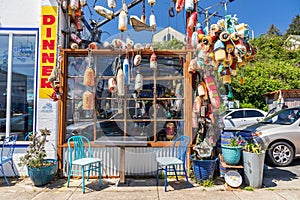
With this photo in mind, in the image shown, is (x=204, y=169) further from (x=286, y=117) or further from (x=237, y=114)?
(x=237, y=114)

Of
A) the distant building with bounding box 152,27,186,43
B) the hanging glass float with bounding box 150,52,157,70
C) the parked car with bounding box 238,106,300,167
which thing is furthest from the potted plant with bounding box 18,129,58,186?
the parked car with bounding box 238,106,300,167

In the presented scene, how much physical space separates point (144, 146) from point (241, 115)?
22.6 ft

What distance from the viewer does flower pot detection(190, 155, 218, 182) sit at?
12.5ft

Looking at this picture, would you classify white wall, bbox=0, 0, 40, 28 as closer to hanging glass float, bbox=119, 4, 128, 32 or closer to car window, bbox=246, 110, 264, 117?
hanging glass float, bbox=119, 4, 128, 32

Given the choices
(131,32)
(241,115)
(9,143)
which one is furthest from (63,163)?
(241,115)

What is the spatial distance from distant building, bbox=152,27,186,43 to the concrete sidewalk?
268cm

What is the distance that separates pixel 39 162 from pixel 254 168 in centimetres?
354

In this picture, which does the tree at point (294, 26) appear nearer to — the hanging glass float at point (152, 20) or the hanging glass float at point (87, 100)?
the hanging glass float at point (152, 20)

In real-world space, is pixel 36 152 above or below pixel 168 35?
below

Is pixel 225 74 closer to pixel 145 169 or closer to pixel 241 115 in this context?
pixel 145 169

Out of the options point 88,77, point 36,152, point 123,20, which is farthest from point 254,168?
point 36,152

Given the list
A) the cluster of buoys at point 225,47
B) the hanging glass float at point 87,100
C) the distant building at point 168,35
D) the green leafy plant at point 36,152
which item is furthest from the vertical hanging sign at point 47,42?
the cluster of buoys at point 225,47

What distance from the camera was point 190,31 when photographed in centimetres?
434

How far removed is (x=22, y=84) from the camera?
4.42 m
